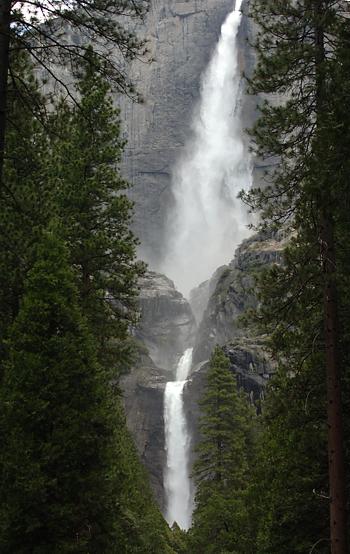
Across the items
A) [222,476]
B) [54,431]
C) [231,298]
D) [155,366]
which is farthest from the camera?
[155,366]

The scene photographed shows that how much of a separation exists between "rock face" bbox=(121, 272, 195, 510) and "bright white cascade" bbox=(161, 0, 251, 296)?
2846cm

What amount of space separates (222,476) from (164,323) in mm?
67843

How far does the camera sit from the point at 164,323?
8994 centimetres

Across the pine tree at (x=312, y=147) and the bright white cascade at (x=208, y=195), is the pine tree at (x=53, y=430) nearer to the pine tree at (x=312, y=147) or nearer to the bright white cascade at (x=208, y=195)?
the pine tree at (x=312, y=147)

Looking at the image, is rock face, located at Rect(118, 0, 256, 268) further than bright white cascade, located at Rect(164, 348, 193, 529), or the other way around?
rock face, located at Rect(118, 0, 256, 268)

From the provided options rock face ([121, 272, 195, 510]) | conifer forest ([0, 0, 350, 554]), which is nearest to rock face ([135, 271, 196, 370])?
rock face ([121, 272, 195, 510])

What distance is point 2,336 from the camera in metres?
12.4

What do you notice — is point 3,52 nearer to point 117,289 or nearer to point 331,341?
point 331,341

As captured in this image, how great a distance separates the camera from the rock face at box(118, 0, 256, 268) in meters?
123

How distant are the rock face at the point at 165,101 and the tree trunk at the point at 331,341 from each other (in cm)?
11230

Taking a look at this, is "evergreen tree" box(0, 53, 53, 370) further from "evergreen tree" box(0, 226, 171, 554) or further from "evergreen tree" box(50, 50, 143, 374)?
"evergreen tree" box(50, 50, 143, 374)

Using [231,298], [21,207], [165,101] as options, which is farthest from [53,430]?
[165,101]

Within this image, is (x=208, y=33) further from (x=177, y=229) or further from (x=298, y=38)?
(x=298, y=38)

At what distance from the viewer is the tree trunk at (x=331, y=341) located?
25.7 feet
